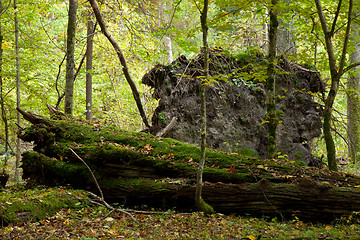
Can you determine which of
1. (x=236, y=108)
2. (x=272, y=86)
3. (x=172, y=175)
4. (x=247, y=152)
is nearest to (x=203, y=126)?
(x=172, y=175)

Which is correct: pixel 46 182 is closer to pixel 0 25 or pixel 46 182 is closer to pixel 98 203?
pixel 98 203

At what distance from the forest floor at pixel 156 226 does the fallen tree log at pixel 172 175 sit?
0.30 metres

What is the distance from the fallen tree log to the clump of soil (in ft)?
7.81

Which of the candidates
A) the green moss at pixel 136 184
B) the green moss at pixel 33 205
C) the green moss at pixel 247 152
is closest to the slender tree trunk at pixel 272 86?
the green moss at pixel 247 152

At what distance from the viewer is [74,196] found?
479 centimetres

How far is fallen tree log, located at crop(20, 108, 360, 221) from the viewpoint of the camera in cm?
470

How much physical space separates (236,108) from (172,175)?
13.9 feet

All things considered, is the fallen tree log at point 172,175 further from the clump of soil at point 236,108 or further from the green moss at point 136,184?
the clump of soil at point 236,108

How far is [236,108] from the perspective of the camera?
874 cm

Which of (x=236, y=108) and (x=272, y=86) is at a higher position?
(x=272, y=86)

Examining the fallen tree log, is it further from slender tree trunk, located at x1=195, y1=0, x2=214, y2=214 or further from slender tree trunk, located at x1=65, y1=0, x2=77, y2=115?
slender tree trunk, located at x1=65, y1=0, x2=77, y2=115

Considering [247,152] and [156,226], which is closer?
[156,226]

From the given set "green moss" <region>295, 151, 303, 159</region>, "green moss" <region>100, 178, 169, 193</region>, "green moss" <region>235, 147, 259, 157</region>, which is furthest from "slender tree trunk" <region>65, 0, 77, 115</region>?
"green moss" <region>295, 151, 303, 159</region>

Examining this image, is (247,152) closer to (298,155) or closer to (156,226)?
(298,155)
